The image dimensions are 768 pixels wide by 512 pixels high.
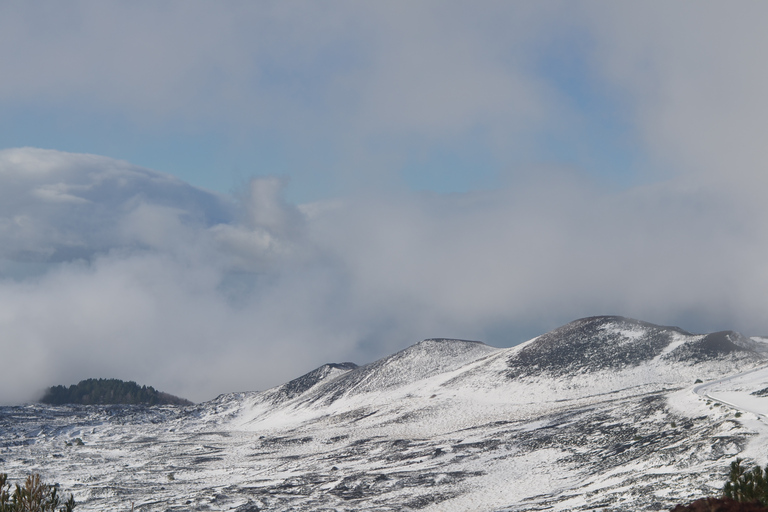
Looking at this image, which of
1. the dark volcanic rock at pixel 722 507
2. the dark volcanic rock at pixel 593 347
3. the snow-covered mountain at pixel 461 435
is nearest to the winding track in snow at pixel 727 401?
the snow-covered mountain at pixel 461 435

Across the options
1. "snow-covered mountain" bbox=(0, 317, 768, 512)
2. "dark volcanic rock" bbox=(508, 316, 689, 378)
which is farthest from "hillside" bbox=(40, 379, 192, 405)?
"dark volcanic rock" bbox=(508, 316, 689, 378)

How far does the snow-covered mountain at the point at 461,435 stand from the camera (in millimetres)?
37938

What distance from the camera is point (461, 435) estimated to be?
61.6 metres

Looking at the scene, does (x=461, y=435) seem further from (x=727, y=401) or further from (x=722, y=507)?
(x=722, y=507)

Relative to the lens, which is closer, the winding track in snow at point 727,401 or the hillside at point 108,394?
the winding track in snow at point 727,401

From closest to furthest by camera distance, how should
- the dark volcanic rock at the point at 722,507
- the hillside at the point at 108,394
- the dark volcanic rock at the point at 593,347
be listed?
the dark volcanic rock at the point at 722,507 < the dark volcanic rock at the point at 593,347 < the hillside at the point at 108,394

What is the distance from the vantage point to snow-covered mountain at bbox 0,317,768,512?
1494 inches

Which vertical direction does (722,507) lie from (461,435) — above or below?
→ above

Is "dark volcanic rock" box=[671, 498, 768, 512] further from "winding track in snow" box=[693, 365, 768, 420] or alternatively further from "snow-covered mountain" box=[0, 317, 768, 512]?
"winding track in snow" box=[693, 365, 768, 420]

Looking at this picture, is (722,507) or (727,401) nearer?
(722,507)

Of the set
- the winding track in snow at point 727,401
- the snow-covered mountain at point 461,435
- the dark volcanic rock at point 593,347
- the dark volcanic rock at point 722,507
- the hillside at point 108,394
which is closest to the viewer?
the dark volcanic rock at point 722,507

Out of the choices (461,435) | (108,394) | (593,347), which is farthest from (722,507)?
(108,394)

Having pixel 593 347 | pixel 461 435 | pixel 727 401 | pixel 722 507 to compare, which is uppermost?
pixel 593 347

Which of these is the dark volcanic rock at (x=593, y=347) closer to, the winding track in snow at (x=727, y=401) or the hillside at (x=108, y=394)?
the winding track in snow at (x=727, y=401)
